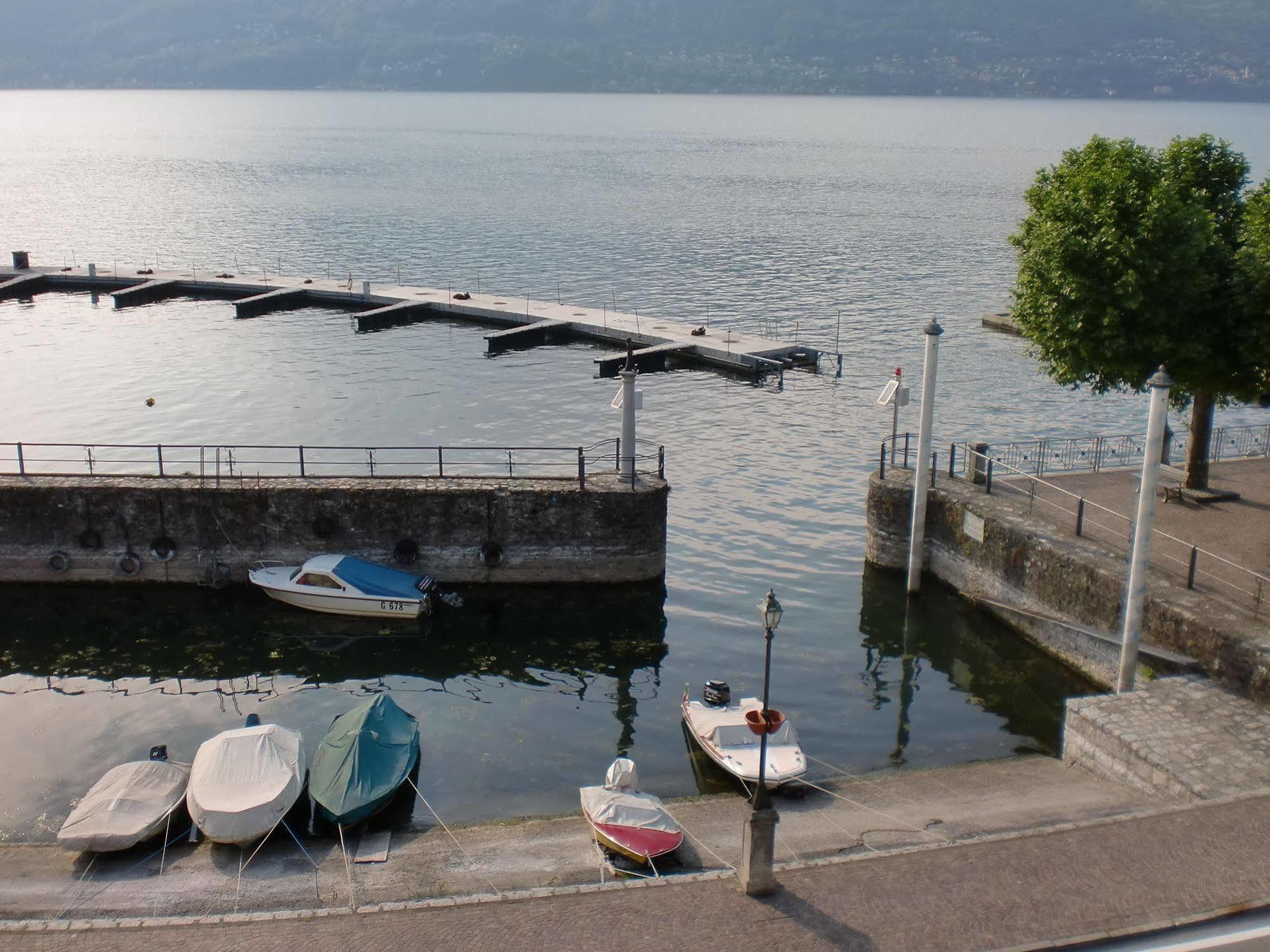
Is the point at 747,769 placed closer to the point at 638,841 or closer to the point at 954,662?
the point at 638,841

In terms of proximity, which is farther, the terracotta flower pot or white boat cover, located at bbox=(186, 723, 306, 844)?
the terracotta flower pot

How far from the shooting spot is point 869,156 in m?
181

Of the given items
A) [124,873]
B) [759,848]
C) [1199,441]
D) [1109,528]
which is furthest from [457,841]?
[1199,441]

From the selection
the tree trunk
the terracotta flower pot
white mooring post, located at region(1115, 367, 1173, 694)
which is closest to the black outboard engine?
the terracotta flower pot

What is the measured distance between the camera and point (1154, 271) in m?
24.0

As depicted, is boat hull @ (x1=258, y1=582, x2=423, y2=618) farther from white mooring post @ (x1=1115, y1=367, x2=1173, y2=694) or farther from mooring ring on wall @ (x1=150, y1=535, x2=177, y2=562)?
white mooring post @ (x1=1115, y1=367, x2=1173, y2=694)

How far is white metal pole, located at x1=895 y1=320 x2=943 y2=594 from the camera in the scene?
25.0m

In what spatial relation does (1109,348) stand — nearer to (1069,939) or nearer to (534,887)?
(1069,939)

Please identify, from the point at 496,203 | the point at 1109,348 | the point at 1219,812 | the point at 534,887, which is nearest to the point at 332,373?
the point at 1109,348

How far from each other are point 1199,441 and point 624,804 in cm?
1657

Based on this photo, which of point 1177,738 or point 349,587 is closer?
point 1177,738

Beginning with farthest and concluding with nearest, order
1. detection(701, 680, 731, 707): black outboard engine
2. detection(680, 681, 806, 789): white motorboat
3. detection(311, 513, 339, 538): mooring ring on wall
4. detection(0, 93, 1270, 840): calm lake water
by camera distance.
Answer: detection(311, 513, 339, 538): mooring ring on wall → detection(0, 93, 1270, 840): calm lake water → detection(701, 680, 731, 707): black outboard engine → detection(680, 681, 806, 789): white motorboat

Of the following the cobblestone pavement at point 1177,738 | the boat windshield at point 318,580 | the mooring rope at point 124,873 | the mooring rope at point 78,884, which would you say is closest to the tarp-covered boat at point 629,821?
the mooring rope at point 124,873

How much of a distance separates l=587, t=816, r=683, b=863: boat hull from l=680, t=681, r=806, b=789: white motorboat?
7.49 feet
